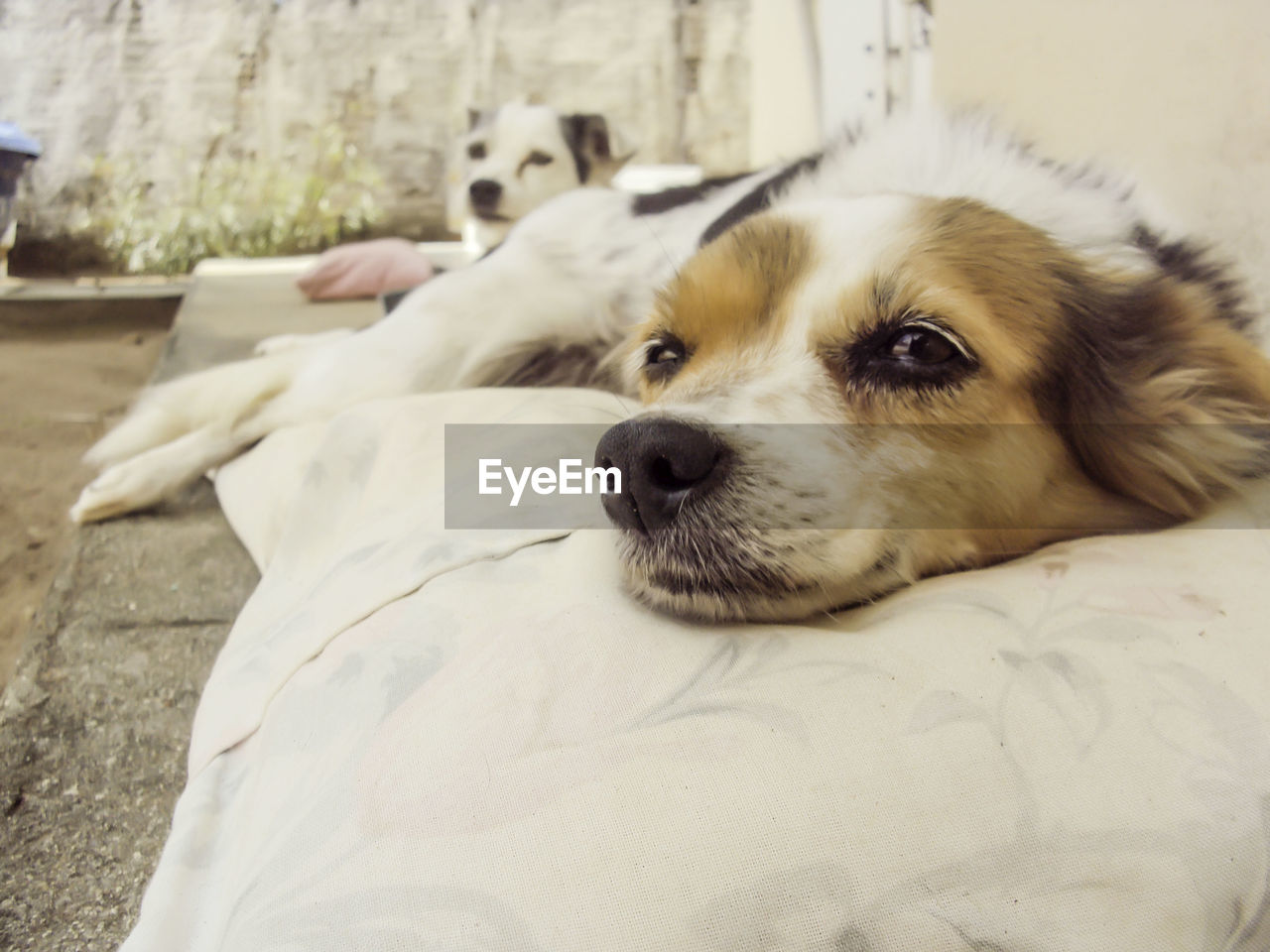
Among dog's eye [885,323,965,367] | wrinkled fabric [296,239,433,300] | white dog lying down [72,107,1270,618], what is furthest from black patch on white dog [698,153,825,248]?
wrinkled fabric [296,239,433,300]

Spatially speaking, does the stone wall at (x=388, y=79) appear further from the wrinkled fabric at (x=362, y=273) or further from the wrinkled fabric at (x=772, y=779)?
the wrinkled fabric at (x=772, y=779)

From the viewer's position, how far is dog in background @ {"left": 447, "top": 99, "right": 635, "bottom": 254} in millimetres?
4074

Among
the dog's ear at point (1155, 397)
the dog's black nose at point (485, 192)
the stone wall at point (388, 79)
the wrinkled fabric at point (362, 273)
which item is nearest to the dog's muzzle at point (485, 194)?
the dog's black nose at point (485, 192)

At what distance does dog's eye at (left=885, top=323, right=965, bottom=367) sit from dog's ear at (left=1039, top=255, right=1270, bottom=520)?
0.14 meters

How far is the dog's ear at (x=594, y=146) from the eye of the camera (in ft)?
13.4

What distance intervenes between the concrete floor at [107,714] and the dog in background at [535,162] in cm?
249

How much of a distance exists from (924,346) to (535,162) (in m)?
3.47

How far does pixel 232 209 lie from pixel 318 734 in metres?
4.87

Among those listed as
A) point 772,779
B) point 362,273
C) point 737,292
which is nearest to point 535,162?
point 362,273

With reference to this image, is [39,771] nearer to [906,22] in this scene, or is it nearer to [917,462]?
[917,462]

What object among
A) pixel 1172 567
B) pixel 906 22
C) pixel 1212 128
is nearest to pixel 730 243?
pixel 1172 567

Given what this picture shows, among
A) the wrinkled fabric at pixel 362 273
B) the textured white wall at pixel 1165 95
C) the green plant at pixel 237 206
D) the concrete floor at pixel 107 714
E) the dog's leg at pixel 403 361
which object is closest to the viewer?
the concrete floor at pixel 107 714

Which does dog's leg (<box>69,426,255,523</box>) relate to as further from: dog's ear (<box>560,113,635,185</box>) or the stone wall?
the stone wall

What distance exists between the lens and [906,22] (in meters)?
2.90
